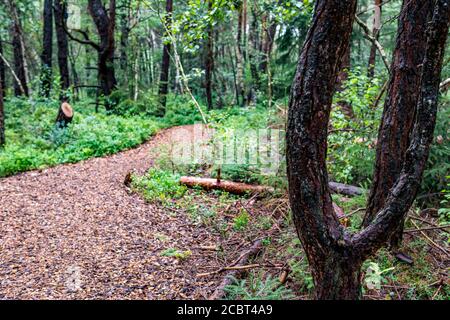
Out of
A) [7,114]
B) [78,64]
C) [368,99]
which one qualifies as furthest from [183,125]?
[78,64]

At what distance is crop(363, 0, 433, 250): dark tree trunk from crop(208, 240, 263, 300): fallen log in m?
1.41

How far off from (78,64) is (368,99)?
95.7ft

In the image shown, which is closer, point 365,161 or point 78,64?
point 365,161

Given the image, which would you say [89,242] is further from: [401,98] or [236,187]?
[401,98]

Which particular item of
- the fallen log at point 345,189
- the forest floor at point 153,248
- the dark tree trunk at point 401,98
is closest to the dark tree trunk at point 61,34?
the forest floor at point 153,248

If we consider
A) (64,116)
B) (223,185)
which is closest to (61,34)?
(64,116)

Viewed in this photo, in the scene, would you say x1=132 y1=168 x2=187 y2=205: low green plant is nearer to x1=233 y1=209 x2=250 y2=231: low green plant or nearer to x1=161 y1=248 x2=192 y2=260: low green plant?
x1=233 y1=209 x2=250 y2=231: low green plant

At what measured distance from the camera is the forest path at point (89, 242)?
3791 millimetres

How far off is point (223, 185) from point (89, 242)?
9.71ft

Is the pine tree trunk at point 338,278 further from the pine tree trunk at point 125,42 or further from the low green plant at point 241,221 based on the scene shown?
the pine tree trunk at point 125,42

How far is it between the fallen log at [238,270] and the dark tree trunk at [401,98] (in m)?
1.41
